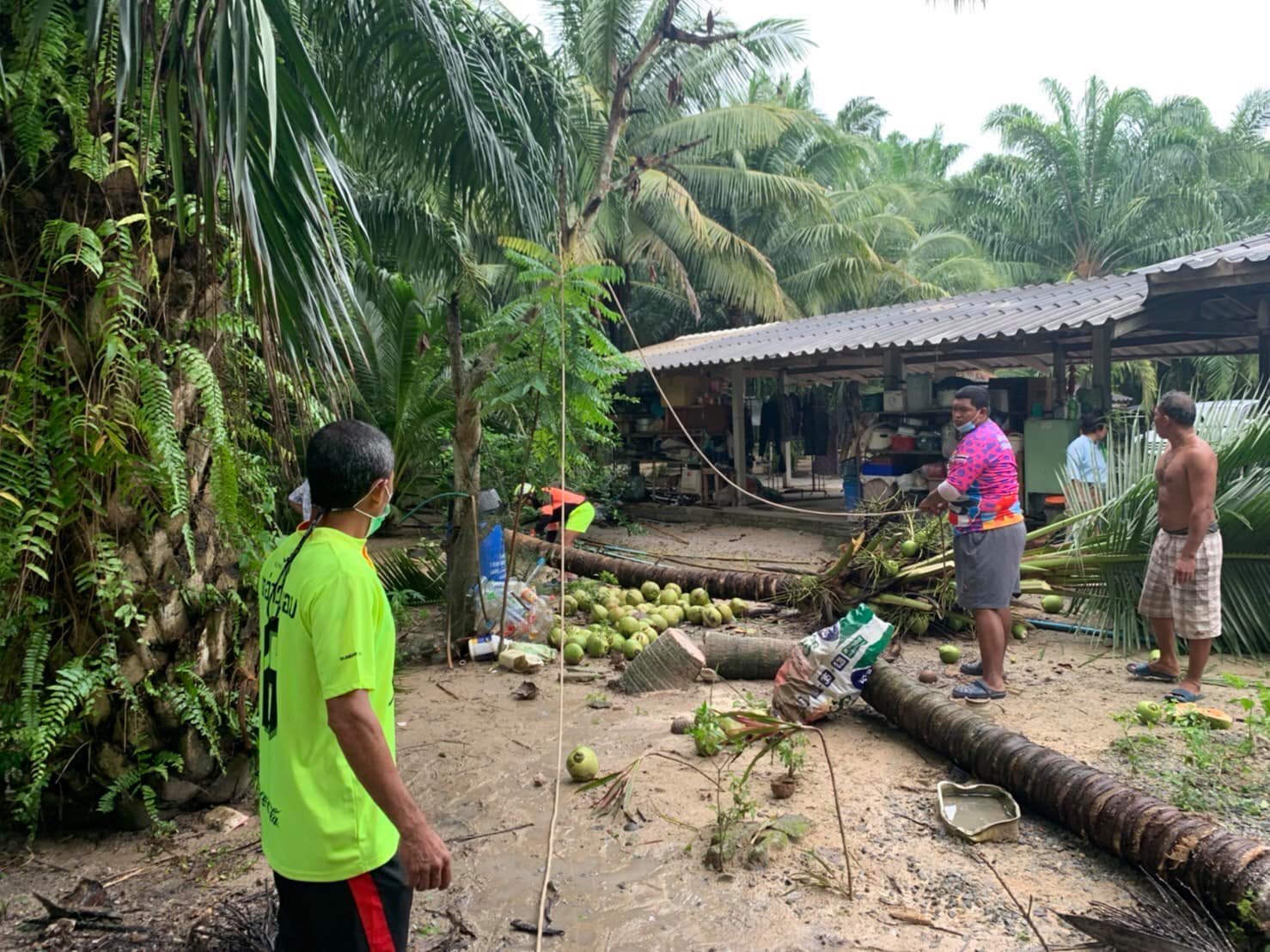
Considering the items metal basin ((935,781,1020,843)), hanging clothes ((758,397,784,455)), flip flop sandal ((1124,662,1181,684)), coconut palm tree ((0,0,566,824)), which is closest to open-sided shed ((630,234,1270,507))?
hanging clothes ((758,397,784,455))

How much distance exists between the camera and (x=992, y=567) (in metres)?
4.94

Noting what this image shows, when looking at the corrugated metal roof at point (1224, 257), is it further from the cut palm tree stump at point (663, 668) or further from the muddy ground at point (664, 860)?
the cut palm tree stump at point (663, 668)

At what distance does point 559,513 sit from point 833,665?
13.9 feet

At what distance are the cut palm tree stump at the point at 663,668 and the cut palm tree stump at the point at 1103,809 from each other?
1.42 metres

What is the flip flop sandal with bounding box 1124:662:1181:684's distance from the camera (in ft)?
17.5

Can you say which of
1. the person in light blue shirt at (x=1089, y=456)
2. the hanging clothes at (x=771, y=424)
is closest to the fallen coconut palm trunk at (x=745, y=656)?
the person in light blue shirt at (x=1089, y=456)

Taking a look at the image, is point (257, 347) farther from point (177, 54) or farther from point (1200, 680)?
point (1200, 680)

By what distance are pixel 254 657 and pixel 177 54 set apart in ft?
8.08

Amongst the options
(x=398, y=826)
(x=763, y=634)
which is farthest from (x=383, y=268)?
(x=398, y=826)

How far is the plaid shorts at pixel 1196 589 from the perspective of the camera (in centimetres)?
492

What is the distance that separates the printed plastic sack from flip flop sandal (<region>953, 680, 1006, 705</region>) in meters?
0.81

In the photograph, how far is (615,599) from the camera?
7453 mm

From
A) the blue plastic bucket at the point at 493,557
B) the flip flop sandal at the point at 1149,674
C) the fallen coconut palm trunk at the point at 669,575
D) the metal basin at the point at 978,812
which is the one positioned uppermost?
the blue plastic bucket at the point at 493,557

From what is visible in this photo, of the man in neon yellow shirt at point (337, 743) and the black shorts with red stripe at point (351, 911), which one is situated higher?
the man in neon yellow shirt at point (337, 743)
